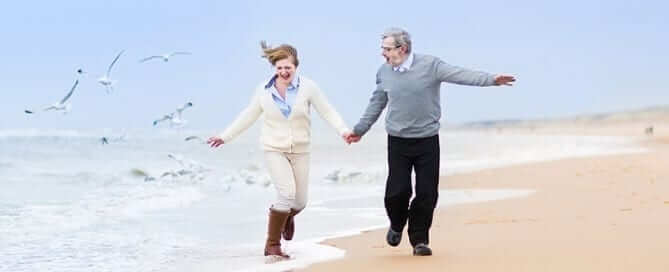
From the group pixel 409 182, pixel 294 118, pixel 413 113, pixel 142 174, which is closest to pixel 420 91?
pixel 413 113

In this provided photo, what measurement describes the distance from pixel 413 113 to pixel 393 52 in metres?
0.36

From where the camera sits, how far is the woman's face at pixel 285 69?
6.42m

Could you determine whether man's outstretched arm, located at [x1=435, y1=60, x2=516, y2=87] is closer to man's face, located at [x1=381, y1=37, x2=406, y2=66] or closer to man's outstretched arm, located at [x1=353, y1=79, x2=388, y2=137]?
man's face, located at [x1=381, y1=37, x2=406, y2=66]

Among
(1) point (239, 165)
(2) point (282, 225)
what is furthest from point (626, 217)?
(1) point (239, 165)

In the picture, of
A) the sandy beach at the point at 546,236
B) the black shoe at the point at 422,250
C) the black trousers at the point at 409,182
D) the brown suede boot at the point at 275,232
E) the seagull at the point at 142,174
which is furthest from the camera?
the seagull at the point at 142,174

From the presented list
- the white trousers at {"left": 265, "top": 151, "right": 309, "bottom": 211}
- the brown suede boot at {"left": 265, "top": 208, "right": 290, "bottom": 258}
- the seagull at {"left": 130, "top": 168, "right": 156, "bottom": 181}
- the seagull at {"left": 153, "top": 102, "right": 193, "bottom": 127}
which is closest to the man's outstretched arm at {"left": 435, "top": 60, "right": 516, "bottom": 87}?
the white trousers at {"left": 265, "top": 151, "right": 309, "bottom": 211}

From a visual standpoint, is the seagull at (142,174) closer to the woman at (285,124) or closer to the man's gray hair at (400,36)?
the woman at (285,124)

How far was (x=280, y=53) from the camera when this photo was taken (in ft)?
21.0

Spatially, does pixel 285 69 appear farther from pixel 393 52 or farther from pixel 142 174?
pixel 142 174

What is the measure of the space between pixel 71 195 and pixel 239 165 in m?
8.12

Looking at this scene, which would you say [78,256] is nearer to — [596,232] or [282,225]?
[282,225]

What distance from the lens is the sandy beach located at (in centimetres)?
583

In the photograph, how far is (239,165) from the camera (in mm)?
21062

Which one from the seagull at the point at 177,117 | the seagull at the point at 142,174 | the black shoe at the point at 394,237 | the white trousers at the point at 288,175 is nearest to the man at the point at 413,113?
the black shoe at the point at 394,237
